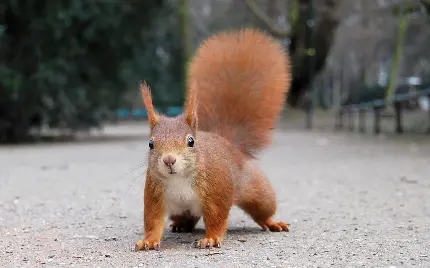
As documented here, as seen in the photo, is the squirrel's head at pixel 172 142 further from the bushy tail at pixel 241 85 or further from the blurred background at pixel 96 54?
the blurred background at pixel 96 54

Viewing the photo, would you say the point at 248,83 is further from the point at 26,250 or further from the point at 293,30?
the point at 293,30

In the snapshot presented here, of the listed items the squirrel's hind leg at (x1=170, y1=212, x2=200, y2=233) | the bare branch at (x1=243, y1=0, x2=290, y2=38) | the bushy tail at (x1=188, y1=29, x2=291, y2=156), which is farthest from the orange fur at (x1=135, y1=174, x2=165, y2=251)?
the bare branch at (x1=243, y1=0, x2=290, y2=38)

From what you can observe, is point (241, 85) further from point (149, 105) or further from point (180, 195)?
point (180, 195)

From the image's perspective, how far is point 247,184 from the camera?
292cm

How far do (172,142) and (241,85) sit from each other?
2.63ft

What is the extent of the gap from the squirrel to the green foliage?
26.6 ft

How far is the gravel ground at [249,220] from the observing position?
256cm

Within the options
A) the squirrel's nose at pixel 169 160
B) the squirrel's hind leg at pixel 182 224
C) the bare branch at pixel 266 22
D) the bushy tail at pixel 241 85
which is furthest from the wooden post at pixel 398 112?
the squirrel's nose at pixel 169 160

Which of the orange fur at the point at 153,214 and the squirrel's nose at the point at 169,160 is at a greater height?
the squirrel's nose at the point at 169,160

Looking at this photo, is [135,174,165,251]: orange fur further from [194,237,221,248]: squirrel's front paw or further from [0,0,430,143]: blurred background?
[0,0,430,143]: blurred background

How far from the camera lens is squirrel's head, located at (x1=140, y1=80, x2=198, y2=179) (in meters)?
2.45

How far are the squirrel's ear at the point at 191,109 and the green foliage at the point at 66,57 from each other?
860cm

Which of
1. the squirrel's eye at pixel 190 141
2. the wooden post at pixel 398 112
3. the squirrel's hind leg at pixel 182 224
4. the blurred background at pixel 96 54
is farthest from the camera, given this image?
the wooden post at pixel 398 112

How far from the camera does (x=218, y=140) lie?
2920 mm
